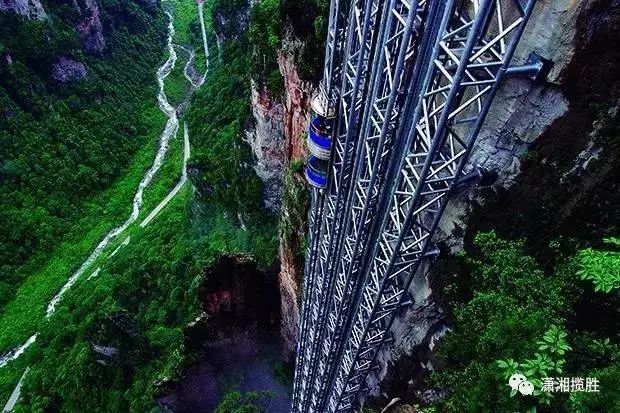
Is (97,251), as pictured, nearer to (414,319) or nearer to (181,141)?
(181,141)

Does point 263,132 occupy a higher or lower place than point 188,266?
higher

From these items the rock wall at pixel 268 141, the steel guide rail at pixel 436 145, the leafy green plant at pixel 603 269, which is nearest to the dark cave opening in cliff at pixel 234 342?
the rock wall at pixel 268 141

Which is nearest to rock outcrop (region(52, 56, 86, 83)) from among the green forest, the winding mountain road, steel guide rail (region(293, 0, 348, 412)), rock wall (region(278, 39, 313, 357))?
the green forest

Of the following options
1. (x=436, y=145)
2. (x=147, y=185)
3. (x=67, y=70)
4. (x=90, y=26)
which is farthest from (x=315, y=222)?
(x=90, y=26)

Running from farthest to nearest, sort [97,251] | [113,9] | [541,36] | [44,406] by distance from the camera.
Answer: [113,9]
[97,251]
[44,406]
[541,36]

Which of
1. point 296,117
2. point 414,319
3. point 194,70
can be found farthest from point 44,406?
point 194,70

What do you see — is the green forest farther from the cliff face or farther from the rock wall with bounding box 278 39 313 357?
the rock wall with bounding box 278 39 313 357

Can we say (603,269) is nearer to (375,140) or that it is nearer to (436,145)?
(436,145)
